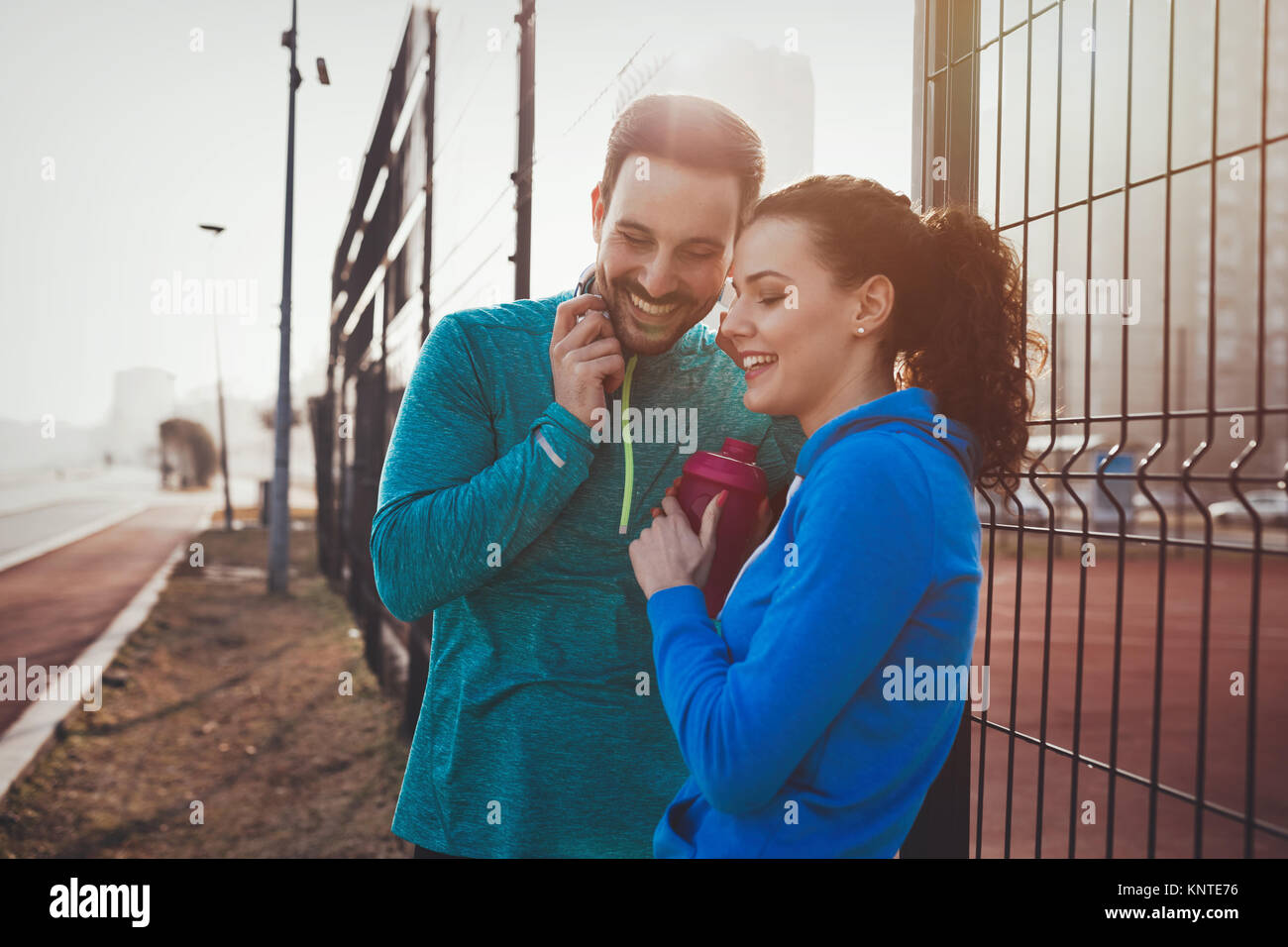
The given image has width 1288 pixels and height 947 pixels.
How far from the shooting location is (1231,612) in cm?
1762

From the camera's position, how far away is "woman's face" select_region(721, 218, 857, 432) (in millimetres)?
1418

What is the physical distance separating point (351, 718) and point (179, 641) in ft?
11.9

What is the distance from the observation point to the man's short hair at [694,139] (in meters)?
1.61

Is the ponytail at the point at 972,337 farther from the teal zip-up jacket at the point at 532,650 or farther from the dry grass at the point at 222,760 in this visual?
the dry grass at the point at 222,760

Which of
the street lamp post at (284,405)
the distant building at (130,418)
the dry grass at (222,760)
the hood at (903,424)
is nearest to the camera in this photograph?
the hood at (903,424)

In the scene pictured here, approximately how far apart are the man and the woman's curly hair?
226 millimetres

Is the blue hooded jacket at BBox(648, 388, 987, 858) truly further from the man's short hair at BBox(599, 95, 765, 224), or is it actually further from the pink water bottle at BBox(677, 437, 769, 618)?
the man's short hair at BBox(599, 95, 765, 224)

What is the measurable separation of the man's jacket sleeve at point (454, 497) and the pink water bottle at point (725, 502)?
187 millimetres

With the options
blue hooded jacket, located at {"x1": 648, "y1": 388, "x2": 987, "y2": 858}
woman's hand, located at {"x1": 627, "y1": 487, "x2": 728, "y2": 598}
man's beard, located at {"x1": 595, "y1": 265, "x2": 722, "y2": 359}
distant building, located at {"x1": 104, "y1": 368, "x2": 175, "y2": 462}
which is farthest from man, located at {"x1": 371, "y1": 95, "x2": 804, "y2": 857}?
distant building, located at {"x1": 104, "y1": 368, "x2": 175, "y2": 462}

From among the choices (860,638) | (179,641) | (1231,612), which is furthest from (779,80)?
(1231,612)

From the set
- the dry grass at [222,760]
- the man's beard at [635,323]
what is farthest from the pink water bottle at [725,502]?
the dry grass at [222,760]

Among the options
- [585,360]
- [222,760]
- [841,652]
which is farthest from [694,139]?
[222,760]

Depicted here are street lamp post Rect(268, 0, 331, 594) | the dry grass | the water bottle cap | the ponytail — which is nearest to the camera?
the ponytail

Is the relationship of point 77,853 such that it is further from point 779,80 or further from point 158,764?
point 779,80
